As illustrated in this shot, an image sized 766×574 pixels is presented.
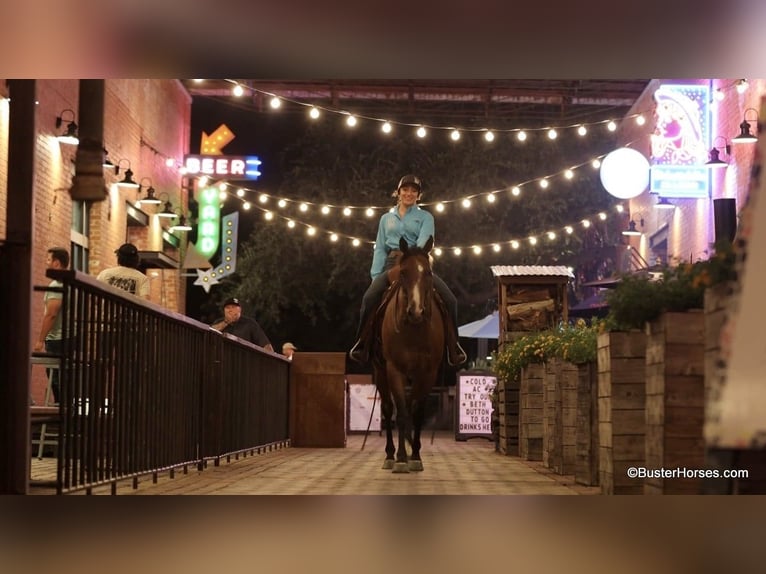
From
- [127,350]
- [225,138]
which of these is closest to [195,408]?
[127,350]

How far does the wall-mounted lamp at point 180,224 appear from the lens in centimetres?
1072

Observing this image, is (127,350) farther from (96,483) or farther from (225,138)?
(225,138)

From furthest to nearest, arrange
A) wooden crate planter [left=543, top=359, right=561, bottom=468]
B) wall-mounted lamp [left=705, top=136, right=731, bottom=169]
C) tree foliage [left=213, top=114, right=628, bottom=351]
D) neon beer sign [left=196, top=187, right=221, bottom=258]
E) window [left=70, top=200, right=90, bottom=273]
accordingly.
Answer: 1. tree foliage [left=213, top=114, right=628, bottom=351]
2. neon beer sign [left=196, top=187, right=221, bottom=258]
3. window [left=70, top=200, right=90, bottom=273]
4. wooden crate planter [left=543, top=359, right=561, bottom=468]
5. wall-mounted lamp [left=705, top=136, right=731, bottom=169]

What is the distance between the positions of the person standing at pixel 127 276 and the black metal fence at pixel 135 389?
338 millimetres

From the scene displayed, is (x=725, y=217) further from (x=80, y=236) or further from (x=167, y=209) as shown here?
(x=167, y=209)

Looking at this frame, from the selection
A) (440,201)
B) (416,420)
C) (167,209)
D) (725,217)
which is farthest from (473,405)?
(725,217)

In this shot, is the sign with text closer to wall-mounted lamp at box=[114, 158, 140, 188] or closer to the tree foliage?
wall-mounted lamp at box=[114, 158, 140, 188]

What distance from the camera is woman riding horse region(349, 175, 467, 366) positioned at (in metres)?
7.57

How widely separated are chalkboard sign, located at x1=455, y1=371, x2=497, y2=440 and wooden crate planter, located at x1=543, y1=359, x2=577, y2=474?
4.76 meters

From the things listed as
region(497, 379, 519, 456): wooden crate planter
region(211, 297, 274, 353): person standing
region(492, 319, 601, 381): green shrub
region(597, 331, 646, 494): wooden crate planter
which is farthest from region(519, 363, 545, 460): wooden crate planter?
region(597, 331, 646, 494): wooden crate planter

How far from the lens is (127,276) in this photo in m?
6.78

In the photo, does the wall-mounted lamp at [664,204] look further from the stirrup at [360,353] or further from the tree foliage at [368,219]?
the tree foliage at [368,219]

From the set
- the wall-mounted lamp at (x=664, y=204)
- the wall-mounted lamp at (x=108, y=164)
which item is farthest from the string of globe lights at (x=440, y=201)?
the wall-mounted lamp at (x=664, y=204)

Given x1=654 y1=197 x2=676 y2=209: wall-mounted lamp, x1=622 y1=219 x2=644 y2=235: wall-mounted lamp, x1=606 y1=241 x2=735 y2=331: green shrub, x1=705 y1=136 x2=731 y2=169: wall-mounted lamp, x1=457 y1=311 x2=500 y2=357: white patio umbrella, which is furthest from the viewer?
x1=457 y1=311 x2=500 y2=357: white patio umbrella
